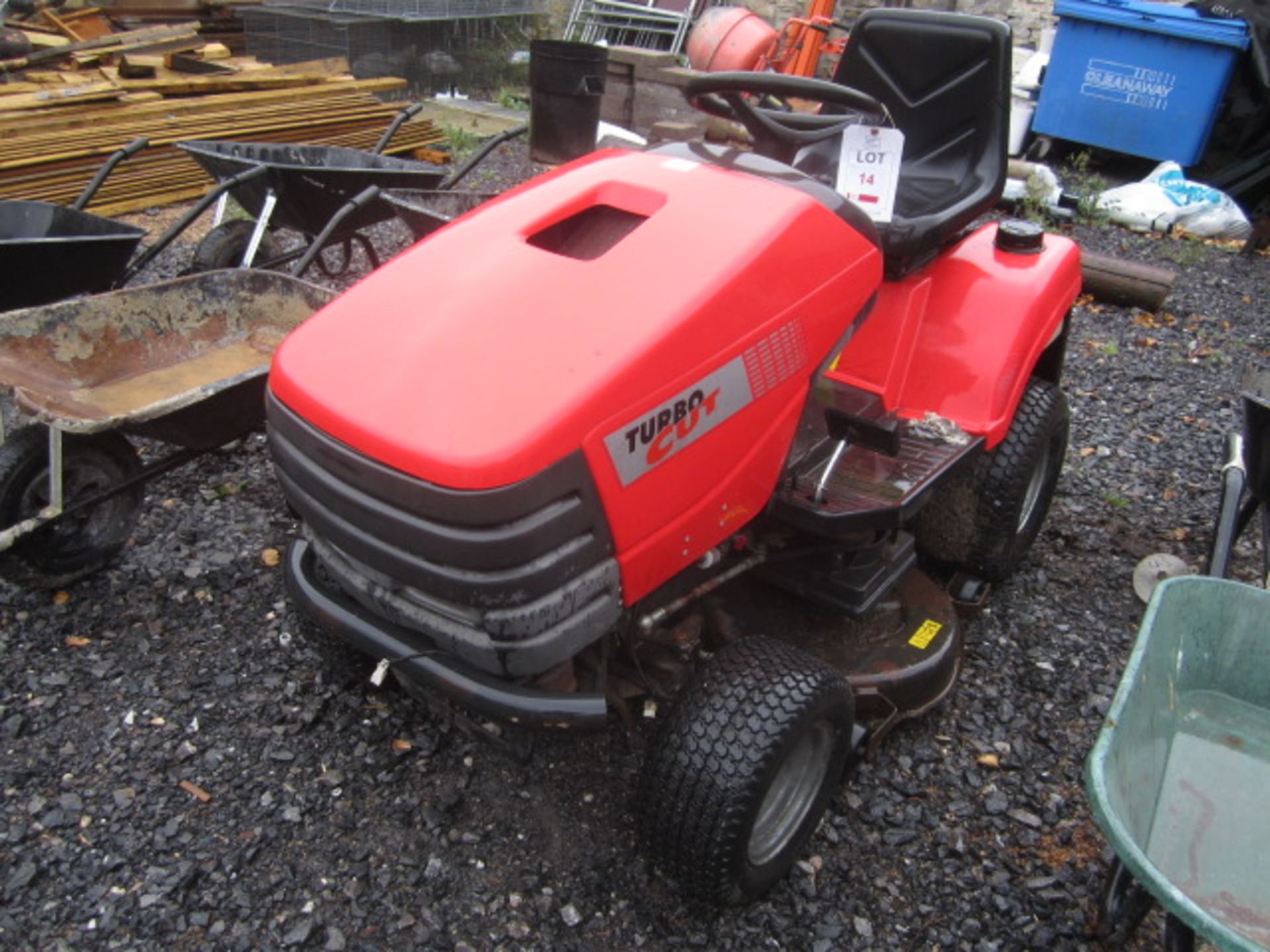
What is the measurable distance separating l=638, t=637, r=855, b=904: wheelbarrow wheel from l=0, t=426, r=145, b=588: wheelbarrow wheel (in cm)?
176

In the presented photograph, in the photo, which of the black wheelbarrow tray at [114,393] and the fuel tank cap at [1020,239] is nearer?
the black wheelbarrow tray at [114,393]

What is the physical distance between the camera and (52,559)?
2734 mm

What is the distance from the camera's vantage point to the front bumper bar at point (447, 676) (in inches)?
67.1

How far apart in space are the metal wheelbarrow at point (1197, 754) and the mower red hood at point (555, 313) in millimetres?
889

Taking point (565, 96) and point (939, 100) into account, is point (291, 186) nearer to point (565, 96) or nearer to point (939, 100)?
point (939, 100)

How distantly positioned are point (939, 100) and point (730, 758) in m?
1.99

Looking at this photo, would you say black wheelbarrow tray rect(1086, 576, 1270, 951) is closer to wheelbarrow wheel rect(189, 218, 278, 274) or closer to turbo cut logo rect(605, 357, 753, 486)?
turbo cut logo rect(605, 357, 753, 486)

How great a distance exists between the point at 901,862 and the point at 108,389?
261cm

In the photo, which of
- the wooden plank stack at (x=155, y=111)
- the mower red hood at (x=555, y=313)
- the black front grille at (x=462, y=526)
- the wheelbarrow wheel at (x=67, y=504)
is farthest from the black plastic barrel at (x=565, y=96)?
the black front grille at (x=462, y=526)

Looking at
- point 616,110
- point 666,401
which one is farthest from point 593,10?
point 666,401

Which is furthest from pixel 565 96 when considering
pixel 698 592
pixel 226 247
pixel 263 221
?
pixel 698 592

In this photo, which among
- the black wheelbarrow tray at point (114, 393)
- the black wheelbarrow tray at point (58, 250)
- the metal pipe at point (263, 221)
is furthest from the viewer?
the metal pipe at point (263, 221)

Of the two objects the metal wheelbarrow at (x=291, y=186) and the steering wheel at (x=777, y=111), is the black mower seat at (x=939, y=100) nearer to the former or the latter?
the steering wheel at (x=777, y=111)

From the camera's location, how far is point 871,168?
2.23m
